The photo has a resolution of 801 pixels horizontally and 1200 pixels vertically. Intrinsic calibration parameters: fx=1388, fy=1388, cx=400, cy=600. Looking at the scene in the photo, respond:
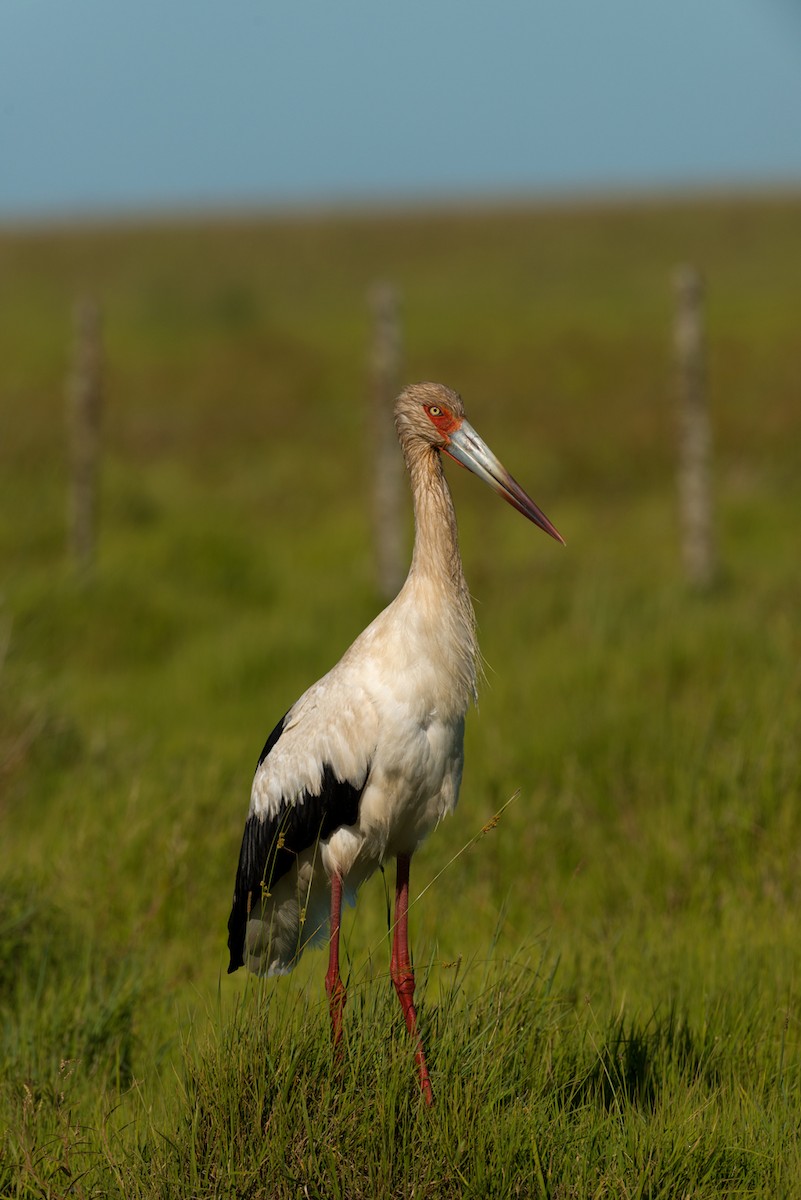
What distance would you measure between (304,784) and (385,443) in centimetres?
718

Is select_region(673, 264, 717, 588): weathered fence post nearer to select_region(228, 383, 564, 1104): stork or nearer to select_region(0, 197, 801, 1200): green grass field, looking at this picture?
select_region(0, 197, 801, 1200): green grass field

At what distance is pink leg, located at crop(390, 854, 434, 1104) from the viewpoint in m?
3.00

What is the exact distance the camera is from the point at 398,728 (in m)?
3.51

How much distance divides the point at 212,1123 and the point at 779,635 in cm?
507

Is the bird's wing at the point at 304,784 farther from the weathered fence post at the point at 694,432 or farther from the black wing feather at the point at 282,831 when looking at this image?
the weathered fence post at the point at 694,432

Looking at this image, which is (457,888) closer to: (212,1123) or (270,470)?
(212,1123)

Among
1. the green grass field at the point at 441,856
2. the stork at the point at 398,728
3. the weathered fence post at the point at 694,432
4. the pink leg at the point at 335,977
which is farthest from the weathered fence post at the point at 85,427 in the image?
the pink leg at the point at 335,977

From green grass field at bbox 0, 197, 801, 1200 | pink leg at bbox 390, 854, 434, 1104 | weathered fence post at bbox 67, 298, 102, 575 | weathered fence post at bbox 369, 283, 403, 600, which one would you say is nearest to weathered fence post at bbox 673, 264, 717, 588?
green grass field at bbox 0, 197, 801, 1200

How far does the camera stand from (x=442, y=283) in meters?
60.2

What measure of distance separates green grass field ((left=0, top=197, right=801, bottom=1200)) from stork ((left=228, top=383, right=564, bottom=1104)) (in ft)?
1.26

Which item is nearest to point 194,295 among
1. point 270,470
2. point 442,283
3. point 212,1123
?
point 442,283

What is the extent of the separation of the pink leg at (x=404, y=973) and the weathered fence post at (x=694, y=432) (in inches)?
286

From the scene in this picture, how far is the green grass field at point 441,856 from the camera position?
2.93m

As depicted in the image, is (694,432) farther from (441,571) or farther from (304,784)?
(304,784)
